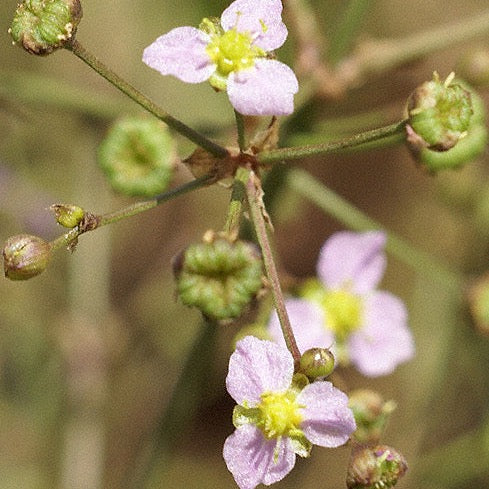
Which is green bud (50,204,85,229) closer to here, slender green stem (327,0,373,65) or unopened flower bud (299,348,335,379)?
unopened flower bud (299,348,335,379)

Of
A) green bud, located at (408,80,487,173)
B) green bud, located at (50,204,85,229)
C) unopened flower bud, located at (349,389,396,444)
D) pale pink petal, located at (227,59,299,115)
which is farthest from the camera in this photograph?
green bud, located at (408,80,487,173)

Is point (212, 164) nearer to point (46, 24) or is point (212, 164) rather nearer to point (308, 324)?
point (46, 24)

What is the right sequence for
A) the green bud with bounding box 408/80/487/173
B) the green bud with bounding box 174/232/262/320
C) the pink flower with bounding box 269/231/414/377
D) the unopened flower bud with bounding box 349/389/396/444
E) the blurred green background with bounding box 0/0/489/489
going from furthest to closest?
the blurred green background with bounding box 0/0/489/489
the pink flower with bounding box 269/231/414/377
the green bud with bounding box 408/80/487/173
the unopened flower bud with bounding box 349/389/396/444
the green bud with bounding box 174/232/262/320

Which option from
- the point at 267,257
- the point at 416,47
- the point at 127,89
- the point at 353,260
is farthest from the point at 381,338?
the point at 127,89

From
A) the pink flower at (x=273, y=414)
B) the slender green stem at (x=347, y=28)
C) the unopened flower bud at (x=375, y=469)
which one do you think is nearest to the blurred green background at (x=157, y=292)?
the slender green stem at (x=347, y=28)

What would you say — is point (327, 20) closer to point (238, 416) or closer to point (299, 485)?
point (299, 485)

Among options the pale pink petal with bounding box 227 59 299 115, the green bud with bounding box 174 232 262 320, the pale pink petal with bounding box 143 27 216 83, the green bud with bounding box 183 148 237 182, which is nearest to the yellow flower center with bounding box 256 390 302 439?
the green bud with bounding box 174 232 262 320

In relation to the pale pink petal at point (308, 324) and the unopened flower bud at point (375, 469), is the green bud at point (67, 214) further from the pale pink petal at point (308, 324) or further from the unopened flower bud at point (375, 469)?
the pale pink petal at point (308, 324)

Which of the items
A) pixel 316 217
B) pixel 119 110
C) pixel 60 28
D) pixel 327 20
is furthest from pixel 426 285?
pixel 60 28
